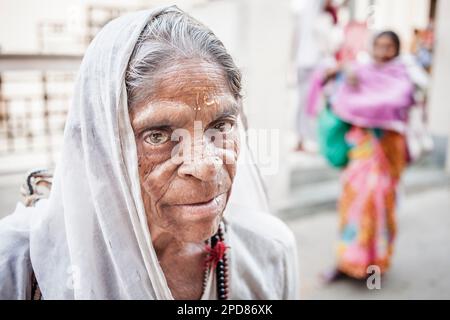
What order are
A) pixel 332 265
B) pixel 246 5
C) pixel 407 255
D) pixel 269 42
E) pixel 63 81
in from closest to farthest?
pixel 63 81 < pixel 246 5 < pixel 269 42 < pixel 332 265 < pixel 407 255

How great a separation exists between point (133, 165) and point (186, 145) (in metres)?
0.12

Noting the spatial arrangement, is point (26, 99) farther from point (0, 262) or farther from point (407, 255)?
point (407, 255)

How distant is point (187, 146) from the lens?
2.83 feet

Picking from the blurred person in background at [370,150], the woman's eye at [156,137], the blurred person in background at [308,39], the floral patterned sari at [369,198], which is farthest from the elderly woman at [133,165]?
the blurred person in background at [308,39]

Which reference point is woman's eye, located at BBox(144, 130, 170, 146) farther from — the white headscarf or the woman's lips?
the woman's lips

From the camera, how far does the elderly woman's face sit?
33.9 inches

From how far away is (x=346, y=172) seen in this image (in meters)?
3.65

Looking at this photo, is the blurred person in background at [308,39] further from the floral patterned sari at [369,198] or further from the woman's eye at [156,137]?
the woman's eye at [156,137]

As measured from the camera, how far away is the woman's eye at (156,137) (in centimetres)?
88

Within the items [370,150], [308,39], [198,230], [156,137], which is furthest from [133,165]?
[308,39]

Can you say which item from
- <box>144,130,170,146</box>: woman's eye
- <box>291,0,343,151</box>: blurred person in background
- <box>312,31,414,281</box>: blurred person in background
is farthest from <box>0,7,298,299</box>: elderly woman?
<box>291,0,343,151</box>: blurred person in background

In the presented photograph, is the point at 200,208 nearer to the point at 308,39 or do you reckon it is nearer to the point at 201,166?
the point at 201,166
